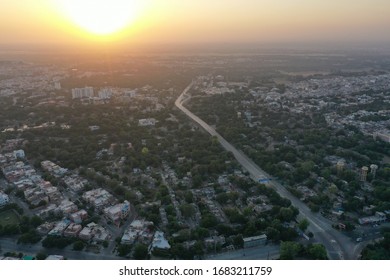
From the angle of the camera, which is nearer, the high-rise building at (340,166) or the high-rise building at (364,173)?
the high-rise building at (364,173)

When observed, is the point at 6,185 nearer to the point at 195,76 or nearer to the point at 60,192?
the point at 60,192

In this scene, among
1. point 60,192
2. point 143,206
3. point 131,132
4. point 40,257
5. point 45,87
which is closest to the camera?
point 40,257

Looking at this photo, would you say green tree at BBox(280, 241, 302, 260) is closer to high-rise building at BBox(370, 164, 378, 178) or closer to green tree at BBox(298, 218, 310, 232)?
green tree at BBox(298, 218, 310, 232)

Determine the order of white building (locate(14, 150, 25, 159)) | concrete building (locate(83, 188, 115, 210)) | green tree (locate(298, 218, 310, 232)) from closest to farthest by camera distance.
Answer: green tree (locate(298, 218, 310, 232)) → concrete building (locate(83, 188, 115, 210)) → white building (locate(14, 150, 25, 159))

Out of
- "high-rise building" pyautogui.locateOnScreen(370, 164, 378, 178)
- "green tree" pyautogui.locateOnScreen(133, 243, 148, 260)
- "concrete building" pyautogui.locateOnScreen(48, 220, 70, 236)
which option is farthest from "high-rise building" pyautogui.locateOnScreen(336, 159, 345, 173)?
"concrete building" pyautogui.locateOnScreen(48, 220, 70, 236)

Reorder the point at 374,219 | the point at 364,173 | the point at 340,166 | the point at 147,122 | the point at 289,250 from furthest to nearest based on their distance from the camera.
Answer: the point at 147,122
the point at 340,166
the point at 364,173
the point at 374,219
the point at 289,250

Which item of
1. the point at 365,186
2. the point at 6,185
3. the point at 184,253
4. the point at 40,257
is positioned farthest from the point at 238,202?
the point at 6,185

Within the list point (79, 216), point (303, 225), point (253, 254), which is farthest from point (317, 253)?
point (79, 216)

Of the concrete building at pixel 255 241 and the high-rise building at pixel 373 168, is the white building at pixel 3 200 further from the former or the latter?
the high-rise building at pixel 373 168

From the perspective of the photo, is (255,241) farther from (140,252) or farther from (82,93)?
(82,93)

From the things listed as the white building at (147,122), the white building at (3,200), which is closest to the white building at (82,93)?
the white building at (147,122)

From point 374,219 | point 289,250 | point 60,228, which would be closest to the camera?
point 289,250
